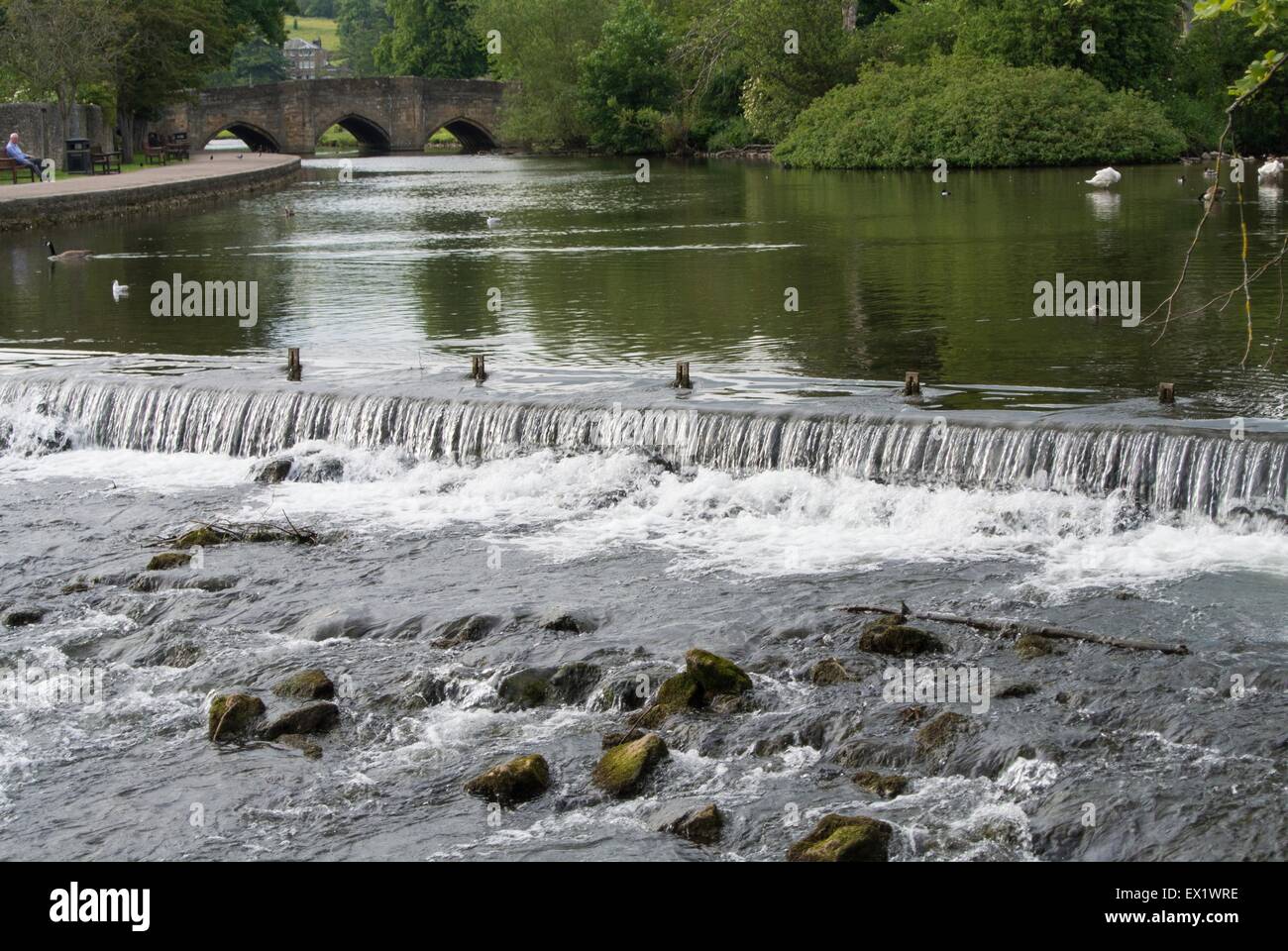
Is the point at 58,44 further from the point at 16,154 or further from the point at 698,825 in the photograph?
the point at 698,825

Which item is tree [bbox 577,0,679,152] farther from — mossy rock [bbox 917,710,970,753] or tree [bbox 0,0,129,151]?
mossy rock [bbox 917,710,970,753]

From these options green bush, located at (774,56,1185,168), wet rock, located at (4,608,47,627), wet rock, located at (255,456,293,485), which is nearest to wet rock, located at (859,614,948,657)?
wet rock, located at (4,608,47,627)

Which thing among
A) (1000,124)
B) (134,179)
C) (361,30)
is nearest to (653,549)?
(134,179)

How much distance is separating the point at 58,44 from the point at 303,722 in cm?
4539

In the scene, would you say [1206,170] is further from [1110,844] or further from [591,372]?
[1110,844]

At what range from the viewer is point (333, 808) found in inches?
399

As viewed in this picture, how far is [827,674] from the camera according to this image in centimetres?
1173

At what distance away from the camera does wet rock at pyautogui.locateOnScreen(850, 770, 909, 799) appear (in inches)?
392

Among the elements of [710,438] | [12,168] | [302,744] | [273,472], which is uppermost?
[12,168]

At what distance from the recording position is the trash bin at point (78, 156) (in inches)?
2090

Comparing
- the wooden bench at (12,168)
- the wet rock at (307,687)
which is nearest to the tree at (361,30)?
the wooden bench at (12,168)

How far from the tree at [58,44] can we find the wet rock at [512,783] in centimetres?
4665

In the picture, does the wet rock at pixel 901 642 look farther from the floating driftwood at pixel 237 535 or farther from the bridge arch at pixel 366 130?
the bridge arch at pixel 366 130
